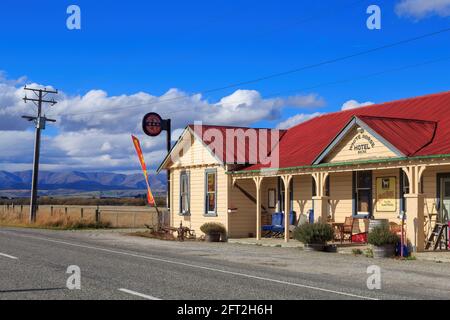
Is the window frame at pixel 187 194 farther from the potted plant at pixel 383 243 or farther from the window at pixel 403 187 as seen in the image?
the potted plant at pixel 383 243

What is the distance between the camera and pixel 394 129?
2081cm

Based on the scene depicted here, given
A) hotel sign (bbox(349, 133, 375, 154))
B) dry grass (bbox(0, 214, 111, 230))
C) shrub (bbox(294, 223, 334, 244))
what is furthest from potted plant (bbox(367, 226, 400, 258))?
dry grass (bbox(0, 214, 111, 230))

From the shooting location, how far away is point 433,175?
20.1 meters

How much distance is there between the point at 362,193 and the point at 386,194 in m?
1.24

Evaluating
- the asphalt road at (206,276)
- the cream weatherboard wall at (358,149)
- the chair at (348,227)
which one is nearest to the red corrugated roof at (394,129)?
the cream weatherboard wall at (358,149)

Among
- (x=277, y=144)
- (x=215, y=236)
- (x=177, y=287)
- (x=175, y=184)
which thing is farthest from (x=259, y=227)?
(x=177, y=287)

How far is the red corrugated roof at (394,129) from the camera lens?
779 inches

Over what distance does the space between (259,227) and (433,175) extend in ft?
25.7

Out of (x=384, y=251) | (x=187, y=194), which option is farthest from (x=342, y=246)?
(x=187, y=194)

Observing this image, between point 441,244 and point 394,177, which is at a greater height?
point 394,177

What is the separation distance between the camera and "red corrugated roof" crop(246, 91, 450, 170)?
1978 cm

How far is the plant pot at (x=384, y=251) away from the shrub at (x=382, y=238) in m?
0.11

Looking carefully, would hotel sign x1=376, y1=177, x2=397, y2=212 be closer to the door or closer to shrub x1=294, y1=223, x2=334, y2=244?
the door
